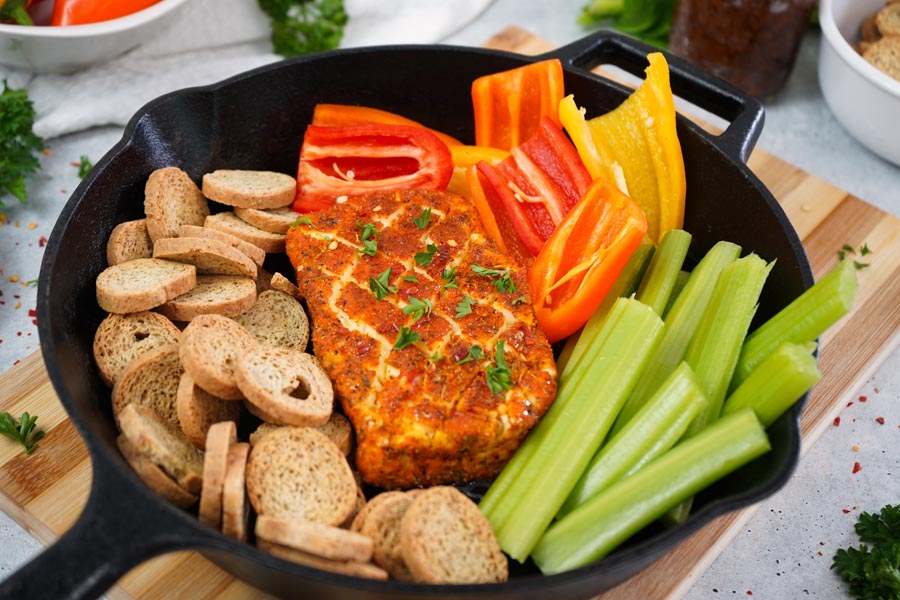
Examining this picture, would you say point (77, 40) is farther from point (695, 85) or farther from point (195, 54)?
point (695, 85)

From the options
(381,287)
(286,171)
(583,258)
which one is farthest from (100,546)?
(286,171)

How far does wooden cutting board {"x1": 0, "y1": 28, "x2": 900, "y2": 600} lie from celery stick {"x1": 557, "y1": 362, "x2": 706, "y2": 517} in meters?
0.46

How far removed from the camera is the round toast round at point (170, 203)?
3488 mm

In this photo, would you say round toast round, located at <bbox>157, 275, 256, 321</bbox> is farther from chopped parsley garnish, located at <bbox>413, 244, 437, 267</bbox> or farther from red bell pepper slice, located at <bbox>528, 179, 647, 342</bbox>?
red bell pepper slice, located at <bbox>528, 179, 647, 342</bbox>

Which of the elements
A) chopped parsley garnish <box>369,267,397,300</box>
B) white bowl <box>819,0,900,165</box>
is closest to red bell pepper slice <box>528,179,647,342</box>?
chopped parsley garnish <box>369,267,397,300</box>

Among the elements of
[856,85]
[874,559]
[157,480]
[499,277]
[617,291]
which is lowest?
[874,559]

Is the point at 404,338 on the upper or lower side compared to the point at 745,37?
upper

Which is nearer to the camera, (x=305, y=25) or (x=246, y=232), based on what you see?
(x=246, y=232)

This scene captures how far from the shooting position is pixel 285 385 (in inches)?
117

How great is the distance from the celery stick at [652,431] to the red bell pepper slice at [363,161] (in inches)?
56.4

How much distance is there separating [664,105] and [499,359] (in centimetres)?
134

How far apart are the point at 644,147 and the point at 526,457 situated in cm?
147

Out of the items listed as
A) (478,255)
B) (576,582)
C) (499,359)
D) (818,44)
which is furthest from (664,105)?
(818,44)

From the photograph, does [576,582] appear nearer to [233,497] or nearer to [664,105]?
[233,497]
